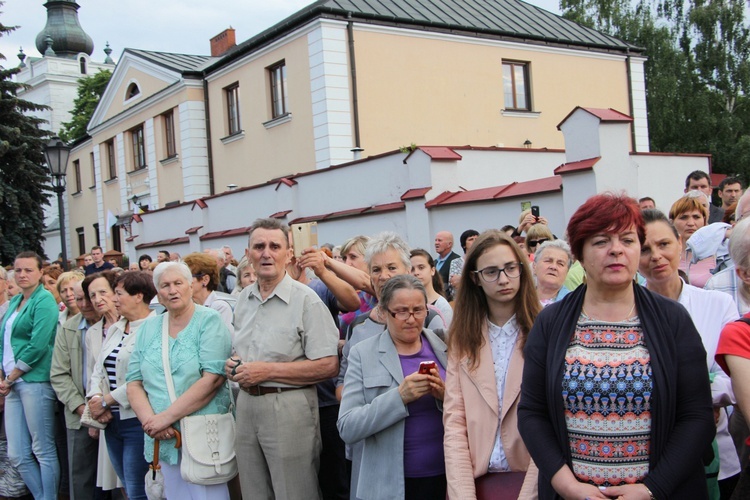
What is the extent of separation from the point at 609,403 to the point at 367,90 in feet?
55.6

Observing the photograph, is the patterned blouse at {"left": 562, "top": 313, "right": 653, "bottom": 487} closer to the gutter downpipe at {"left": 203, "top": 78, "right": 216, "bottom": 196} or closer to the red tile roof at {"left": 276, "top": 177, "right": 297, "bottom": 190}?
the red tile roof at {"left": 276, "top": 177, "right": 297, "bottom": 190}

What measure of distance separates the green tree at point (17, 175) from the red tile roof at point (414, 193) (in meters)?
17.0

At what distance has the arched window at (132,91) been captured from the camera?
2850 cm

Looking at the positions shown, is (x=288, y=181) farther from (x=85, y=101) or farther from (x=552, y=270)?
(x=85, y=101)

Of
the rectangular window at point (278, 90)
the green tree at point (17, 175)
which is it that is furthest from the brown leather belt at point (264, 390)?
the green tree at point (17, 175)

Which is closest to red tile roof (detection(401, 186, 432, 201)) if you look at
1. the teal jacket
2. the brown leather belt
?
the teal jacket

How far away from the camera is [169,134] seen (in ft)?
86.6

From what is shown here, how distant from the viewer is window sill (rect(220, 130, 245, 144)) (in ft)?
74.9

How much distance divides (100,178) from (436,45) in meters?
17.9

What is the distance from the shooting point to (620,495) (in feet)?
9.10

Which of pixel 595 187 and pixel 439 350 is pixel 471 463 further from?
pixel 595 187

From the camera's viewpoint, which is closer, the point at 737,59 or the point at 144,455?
the point at 144,455

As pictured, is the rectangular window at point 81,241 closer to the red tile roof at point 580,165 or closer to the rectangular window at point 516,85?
the rectangular window at point 516,85

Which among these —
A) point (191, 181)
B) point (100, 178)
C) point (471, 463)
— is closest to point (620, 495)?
point (471, 463)
